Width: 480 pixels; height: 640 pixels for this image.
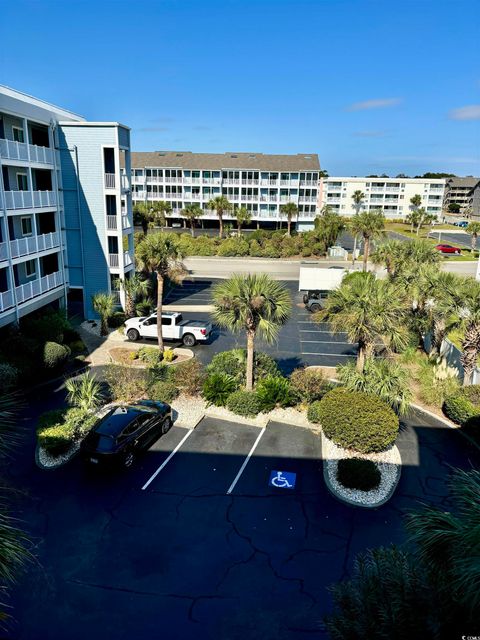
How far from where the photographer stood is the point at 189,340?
27578 mm

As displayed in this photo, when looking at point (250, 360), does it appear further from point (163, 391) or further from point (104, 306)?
point (104, 306)

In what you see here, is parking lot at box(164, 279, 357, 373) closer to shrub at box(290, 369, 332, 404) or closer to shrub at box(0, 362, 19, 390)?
shrub at box(290, 369, 332, 404)

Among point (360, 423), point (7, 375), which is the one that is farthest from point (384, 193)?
point (7, 375)

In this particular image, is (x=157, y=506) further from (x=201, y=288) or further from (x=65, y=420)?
(x=201, y=288)

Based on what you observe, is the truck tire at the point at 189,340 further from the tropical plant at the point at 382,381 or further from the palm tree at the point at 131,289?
the tropical plant at the point at 382,381

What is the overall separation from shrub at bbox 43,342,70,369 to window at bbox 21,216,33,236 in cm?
911

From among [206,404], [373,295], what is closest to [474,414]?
[373,295]

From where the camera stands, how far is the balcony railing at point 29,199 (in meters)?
23.8

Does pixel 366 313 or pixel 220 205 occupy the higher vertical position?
pixel 220 205

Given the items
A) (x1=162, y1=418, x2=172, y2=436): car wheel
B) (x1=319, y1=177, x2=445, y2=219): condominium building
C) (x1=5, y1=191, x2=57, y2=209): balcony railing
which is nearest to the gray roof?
(x1=319, y1=177, x2=445, y2=219): condominium building

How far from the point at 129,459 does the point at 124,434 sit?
832mm

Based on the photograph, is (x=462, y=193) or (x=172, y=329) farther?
(x=462, y=193)

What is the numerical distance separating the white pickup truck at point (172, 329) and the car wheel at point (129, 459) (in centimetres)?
1263

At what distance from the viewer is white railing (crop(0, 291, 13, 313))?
2284cm
